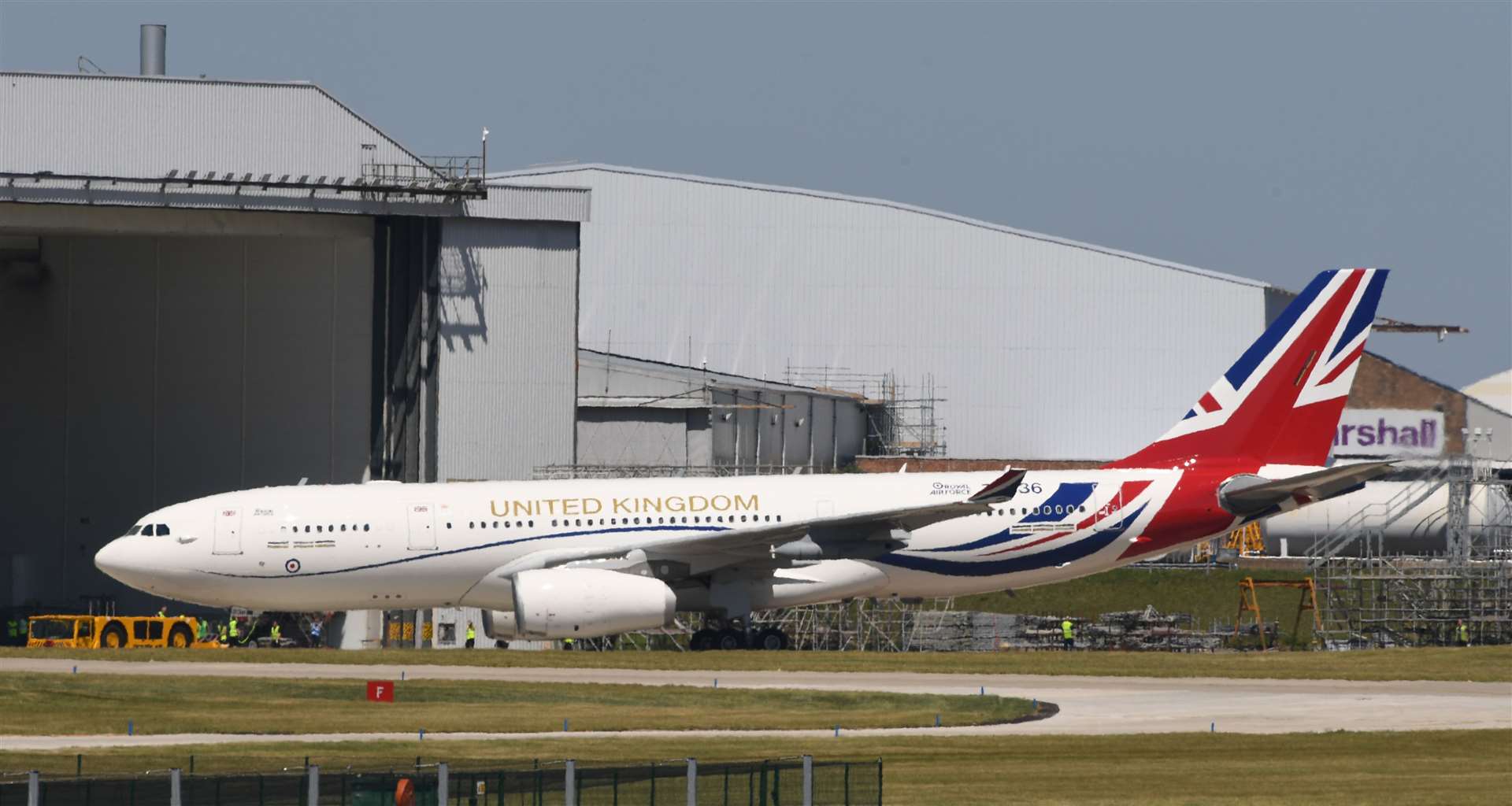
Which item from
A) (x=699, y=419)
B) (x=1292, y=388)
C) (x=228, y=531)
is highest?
(x=1292, y=388)

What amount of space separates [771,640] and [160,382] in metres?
26.6

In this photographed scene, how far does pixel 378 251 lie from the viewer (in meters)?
54.9

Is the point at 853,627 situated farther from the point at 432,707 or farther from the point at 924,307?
the point at 924,307

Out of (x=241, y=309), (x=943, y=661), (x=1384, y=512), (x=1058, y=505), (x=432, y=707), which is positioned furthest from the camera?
(x=1384, y=512)

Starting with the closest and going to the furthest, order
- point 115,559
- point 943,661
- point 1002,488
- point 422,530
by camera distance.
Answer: point 1002,488 < point 943,661 < point 422,530 < point 115,559

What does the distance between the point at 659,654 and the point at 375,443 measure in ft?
61.6

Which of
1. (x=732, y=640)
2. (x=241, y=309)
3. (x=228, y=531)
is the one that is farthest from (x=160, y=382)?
(x=732, y=640)

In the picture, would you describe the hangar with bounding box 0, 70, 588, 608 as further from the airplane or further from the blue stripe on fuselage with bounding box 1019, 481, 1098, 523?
the blue stripe on fuselage with bounding box 1019, 481, 1098, 523

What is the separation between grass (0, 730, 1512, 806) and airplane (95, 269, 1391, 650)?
37.7 feet

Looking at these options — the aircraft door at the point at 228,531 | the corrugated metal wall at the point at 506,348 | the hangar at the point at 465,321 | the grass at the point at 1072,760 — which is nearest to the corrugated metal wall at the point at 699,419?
the hangar at the point at 465,321

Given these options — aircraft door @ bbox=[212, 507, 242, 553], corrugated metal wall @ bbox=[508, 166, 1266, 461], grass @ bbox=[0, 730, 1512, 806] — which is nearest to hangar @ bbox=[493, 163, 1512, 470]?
corrugated metal wall @ bbox=[508, 166, 1266, 461]

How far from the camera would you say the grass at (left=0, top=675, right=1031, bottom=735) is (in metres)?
27.2

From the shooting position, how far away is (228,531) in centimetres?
3881

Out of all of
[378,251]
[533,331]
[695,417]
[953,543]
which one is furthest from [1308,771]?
[695,417]
